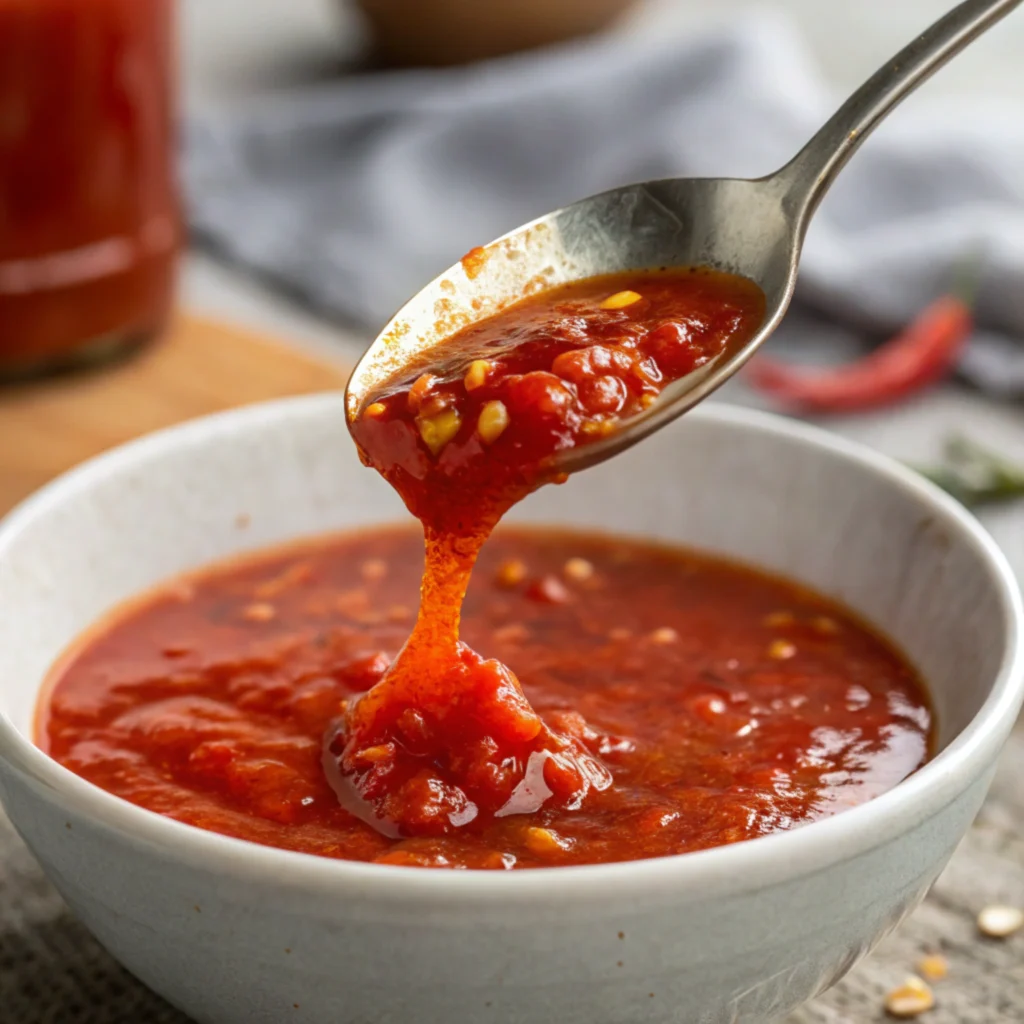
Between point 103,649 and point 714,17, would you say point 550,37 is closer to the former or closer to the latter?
point 714,17

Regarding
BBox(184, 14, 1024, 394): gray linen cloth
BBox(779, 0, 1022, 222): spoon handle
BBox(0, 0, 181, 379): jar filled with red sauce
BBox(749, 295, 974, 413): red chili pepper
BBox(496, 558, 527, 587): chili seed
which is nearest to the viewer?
BBox(779, 0, 1022, 222): spoon handle

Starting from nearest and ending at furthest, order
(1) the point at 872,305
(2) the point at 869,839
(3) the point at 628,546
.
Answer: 1. (2) the point at 869,839
2. (3) the point at 628,546
3. (1) the point at 872,305

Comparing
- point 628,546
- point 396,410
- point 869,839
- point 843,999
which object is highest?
point 396,410

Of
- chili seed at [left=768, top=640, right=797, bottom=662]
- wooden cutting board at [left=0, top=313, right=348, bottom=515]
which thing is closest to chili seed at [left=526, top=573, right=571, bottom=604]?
chili seed at [left=768, top=640, right=797, bottom=662]

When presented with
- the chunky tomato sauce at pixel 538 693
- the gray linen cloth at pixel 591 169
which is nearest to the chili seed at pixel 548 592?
the chunky tomato sauce at pixel 538 693

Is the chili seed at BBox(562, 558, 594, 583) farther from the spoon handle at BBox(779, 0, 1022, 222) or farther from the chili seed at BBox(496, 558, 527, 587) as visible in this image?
the spoon handle at BBox(779, 0, 1022, 222)

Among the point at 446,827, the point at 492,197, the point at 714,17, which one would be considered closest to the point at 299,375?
the point at 492,197

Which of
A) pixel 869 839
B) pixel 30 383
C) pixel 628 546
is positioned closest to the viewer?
pixel 869 839
